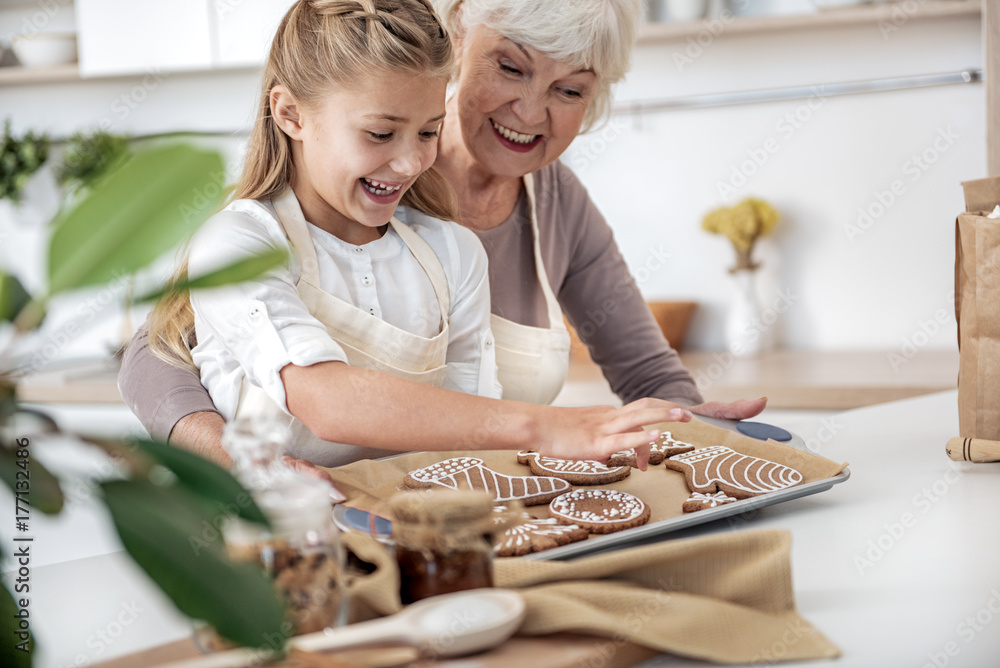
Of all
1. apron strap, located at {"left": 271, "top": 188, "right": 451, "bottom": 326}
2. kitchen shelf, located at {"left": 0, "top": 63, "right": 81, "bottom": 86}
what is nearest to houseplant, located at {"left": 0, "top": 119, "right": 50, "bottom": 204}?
kitchen shelf, located at {"left": 0, "top": 63, "right": 81, "bottom": 86}

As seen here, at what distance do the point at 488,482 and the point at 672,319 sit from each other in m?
1.72

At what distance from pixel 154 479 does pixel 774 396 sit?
1.90m

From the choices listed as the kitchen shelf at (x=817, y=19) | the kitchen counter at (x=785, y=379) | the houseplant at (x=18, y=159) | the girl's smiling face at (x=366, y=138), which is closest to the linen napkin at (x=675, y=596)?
the girl's smiling face at (x=366, y=138)

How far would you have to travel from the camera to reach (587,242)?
1.74 m

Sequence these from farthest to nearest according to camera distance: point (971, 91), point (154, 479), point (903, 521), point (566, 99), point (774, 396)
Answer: point (971, 91) → point (774, 396) → point (566, 99) → point (903, 521) → point (154, 479)

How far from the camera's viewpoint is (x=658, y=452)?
1.02 metres

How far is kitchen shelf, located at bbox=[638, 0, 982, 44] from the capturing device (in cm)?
224

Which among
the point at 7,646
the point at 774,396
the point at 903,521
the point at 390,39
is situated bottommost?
the point at 774,396

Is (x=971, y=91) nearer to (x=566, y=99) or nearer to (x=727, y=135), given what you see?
(x=727, y=135)

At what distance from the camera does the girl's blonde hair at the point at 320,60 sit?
3.74 feet

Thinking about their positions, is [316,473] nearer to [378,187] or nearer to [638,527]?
[638,527]

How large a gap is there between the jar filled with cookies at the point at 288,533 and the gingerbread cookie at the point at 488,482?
34cm

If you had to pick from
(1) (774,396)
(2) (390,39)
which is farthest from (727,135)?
(2) (390,39)

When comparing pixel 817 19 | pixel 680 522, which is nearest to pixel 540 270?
pixel 680 522
